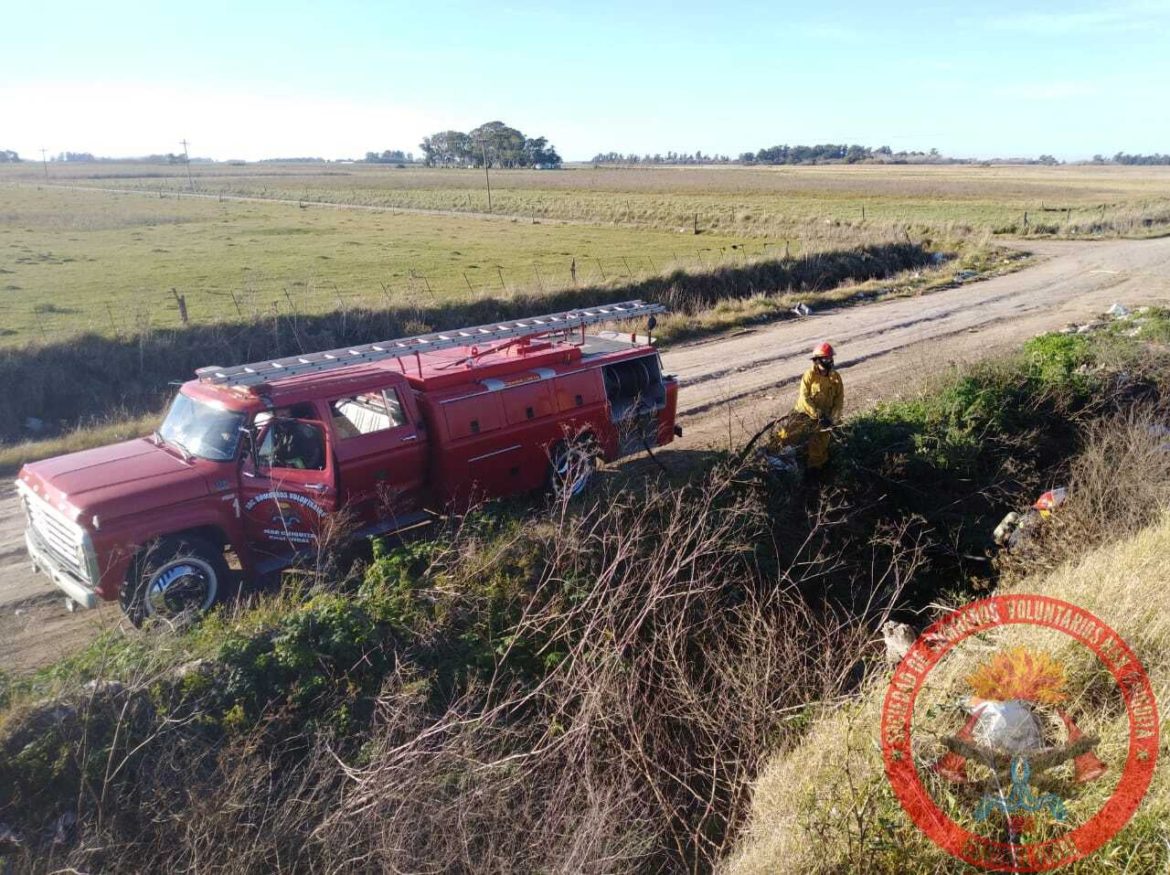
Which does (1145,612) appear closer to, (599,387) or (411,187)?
(599,387)

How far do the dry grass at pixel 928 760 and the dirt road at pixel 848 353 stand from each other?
6361 millimetres

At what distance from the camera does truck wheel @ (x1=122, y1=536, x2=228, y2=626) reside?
24.1 feet

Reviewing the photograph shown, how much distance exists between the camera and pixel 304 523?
27.2 feet

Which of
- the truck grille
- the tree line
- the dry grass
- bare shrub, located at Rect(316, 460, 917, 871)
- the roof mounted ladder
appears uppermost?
the tree line

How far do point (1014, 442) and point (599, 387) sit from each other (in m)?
6.75

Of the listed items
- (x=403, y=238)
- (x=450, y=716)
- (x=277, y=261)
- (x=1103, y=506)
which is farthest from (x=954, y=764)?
(x=403, y=238)

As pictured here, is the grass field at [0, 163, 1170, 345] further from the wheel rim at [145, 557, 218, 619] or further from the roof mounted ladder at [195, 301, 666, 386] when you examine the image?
the wheel rim at [145, 557, 218, 619]

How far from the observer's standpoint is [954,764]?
4.88 metres

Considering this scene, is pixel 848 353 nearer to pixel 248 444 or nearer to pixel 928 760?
pixel 248 444

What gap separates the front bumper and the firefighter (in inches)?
322

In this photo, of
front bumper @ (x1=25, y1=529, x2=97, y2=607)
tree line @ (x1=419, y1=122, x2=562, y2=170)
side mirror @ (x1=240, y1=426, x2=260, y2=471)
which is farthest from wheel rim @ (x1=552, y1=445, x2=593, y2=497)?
tree line @ (x1=419, y1=122, x2=562, y2=170)

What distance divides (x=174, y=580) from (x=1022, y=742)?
7.26m

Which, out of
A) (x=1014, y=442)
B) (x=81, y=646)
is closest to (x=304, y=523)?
(x=81, y=646)

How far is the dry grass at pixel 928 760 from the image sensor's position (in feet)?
14.5
